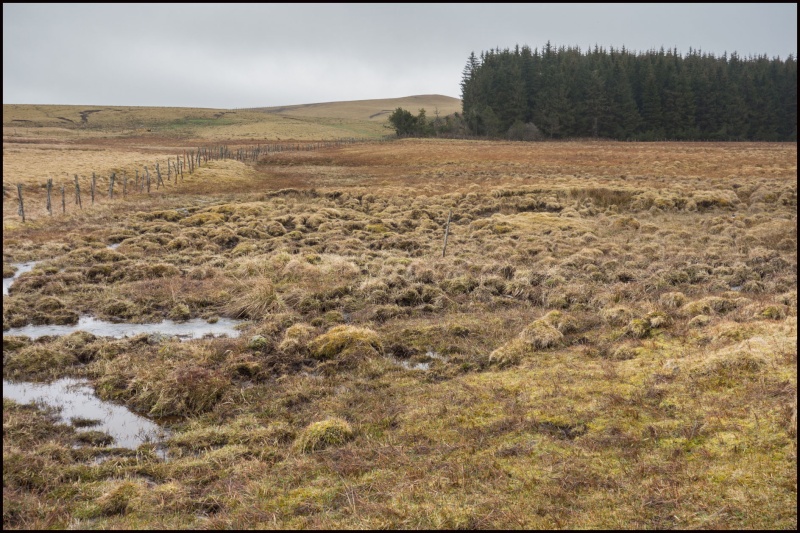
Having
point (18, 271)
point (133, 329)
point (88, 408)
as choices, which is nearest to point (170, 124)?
point (18, 271)

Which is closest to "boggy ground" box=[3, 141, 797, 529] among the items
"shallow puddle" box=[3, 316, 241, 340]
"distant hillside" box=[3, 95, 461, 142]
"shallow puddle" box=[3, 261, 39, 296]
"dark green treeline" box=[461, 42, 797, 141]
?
"shallow puddle" box=[3, 316, 241, 340]

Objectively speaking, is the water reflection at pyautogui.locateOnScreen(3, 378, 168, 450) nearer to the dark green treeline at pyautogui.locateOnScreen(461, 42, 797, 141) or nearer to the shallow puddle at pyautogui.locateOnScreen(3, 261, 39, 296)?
the shallow puddle at pyautogui.locateOnScreen(3, 261, 39, 296)

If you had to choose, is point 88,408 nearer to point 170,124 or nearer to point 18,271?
point 18,271

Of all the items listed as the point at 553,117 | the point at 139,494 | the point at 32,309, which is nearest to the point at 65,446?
the point at 139,494

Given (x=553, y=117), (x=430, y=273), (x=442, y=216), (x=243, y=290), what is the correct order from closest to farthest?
1. (x=243, y=290)
2. (x=430, y=273)
3. (x=442, y=216)
4. (x=553, y=117)

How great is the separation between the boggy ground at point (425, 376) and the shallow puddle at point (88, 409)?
1.00 ft

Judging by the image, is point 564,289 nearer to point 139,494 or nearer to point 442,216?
point 139,494

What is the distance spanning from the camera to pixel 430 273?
59.0 feet

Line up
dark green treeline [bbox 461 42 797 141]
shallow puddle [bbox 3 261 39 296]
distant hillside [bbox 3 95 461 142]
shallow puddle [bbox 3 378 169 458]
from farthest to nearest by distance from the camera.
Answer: distant hillside [bbox 3 95 461 142] → dark green treeline [bbox 461 42 797 141] → shallow puddle [bbox 3 261 39 296] → shallow puddle [bbox 3 378 169 458]

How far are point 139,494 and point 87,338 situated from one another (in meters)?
7.66

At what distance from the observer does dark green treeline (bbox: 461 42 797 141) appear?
309 feet

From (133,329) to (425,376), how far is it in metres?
8.20

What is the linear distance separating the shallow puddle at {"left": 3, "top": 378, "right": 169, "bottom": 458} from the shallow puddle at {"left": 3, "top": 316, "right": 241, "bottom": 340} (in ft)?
9.01

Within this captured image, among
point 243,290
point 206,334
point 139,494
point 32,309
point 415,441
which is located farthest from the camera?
point 243,290
